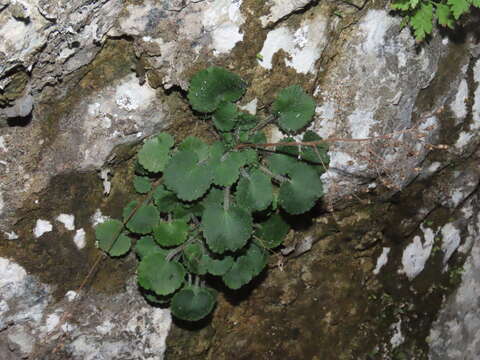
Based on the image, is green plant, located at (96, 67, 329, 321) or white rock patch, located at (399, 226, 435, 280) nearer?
green plant, located at (96, 67, 329, 321)

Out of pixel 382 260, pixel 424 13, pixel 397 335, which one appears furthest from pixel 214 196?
pixel 397 335

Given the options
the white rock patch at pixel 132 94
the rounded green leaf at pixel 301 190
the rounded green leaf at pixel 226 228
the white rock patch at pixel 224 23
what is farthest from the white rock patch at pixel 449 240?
the white rock patch at pixel 132 94

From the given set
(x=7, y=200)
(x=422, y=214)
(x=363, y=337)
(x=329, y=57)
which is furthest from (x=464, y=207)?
(x=7, y=200)

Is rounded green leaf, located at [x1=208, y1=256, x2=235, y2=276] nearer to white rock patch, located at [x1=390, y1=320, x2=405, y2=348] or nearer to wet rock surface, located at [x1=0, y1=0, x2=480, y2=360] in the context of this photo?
wet rock surface, located at [x1=0, y1=0, x2=480, y2=360]

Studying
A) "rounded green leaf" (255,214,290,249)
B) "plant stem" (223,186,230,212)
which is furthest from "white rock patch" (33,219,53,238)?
"rounded green leaf" (255,214,290,249)

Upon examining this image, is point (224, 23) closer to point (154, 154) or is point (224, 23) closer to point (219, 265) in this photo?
point (154, 154)

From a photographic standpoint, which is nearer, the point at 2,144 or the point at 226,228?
the point at 2,144
